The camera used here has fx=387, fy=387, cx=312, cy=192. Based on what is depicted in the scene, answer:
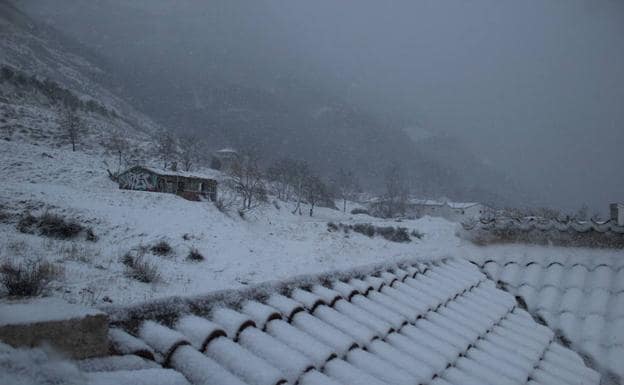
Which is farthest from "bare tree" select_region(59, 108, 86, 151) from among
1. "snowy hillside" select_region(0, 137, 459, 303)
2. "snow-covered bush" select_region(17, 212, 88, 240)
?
"snow-covered bush" select_region(17, 212, 88, 240)

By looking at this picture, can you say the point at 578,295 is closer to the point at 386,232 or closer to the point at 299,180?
the point at 386,232

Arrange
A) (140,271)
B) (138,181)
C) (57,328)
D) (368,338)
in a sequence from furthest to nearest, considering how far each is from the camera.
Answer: (138,181) → (140,271) → (368,338) → (57,328)

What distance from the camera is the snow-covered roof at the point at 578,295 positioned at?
3.95 metres

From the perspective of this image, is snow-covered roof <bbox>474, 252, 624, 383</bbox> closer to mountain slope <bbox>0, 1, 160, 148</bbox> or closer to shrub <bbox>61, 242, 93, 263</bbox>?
shrub <bbox>61, 242, 93, 263</bbox>

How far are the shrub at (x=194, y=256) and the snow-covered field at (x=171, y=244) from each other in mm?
219

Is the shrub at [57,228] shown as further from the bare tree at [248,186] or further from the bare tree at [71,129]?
the bare tree at [71,129]

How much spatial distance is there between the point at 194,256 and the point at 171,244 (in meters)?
1.77

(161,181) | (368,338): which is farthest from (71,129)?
(368,338)

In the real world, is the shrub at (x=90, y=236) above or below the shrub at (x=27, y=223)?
below

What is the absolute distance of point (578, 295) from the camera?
4.68m

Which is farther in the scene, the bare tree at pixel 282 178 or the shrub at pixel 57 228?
the bare tree at pixel 282 178

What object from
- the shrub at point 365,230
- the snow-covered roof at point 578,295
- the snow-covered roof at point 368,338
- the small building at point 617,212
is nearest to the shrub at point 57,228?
the snow-covered roof at point 368,338

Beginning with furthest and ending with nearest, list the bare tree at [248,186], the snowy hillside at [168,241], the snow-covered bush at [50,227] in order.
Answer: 1. the bare tree at [248,186]
2. the snow-covered bush at [50,227]
3. the snowy hillside at [168,241]

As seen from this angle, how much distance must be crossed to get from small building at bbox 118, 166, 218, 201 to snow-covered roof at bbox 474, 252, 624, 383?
34.9 m
